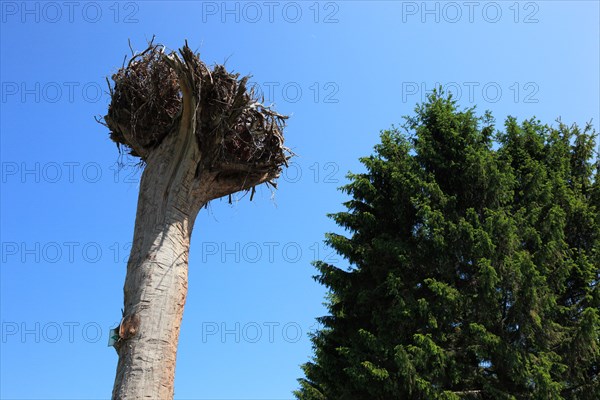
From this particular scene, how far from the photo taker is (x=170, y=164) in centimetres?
625

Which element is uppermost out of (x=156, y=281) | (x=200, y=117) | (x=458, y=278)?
(x=200, y=117)

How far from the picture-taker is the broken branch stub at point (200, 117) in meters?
6.26

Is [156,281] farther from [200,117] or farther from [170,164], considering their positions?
[200,117]

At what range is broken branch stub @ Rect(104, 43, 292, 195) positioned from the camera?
246 inches

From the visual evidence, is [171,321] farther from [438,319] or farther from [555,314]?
[555,314]

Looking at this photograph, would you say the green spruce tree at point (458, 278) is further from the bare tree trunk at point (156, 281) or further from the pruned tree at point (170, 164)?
the bare tree trunk at point (156, 281)

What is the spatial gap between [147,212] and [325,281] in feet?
16.5

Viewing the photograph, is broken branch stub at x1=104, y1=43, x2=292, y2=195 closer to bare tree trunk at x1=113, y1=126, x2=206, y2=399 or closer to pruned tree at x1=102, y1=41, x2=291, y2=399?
pruned tree at x1=102, y1=41, x2=291, y2=399

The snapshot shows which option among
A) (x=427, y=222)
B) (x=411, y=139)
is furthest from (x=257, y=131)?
(x=411, y=139)

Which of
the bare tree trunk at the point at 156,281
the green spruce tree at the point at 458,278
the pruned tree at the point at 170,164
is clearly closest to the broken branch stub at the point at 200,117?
the pruned tree at the point at 170,164

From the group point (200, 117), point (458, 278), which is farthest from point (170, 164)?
point (458, 278)

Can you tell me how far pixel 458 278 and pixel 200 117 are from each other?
5729mm

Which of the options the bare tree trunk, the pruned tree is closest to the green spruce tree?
the pruned tree

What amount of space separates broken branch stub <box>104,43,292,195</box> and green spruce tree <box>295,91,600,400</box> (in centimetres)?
354
